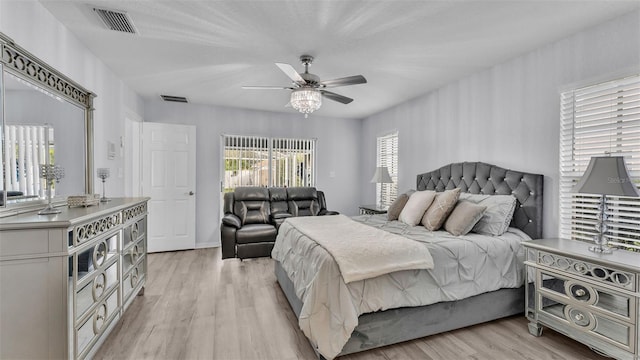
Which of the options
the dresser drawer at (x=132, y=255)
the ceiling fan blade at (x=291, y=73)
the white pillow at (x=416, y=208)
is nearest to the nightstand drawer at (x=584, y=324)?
the white pillow at (x=416, y=208)

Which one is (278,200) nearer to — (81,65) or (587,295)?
(81,65)

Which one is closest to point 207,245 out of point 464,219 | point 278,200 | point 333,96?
point 278,200

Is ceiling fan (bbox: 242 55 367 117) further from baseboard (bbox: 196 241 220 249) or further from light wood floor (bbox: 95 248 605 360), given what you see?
baseboard (bbox: 196 241 220 249)

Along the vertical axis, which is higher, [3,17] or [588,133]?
[3,17]

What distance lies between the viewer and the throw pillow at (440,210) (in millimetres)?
2885

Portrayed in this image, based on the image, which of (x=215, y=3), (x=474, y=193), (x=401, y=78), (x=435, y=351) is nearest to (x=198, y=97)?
(x=215, y=3)

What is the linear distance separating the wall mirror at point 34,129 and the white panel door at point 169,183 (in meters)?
2.08

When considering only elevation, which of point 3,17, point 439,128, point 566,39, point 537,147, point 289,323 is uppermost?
point 566,39

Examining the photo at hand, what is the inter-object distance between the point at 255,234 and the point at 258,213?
687 millimetres

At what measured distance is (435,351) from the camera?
2.05m

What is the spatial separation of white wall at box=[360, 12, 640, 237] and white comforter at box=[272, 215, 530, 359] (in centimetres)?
78

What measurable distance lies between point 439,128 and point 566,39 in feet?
5.44

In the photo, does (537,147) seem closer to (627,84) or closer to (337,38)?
(627,84)

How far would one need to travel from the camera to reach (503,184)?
3055mm
